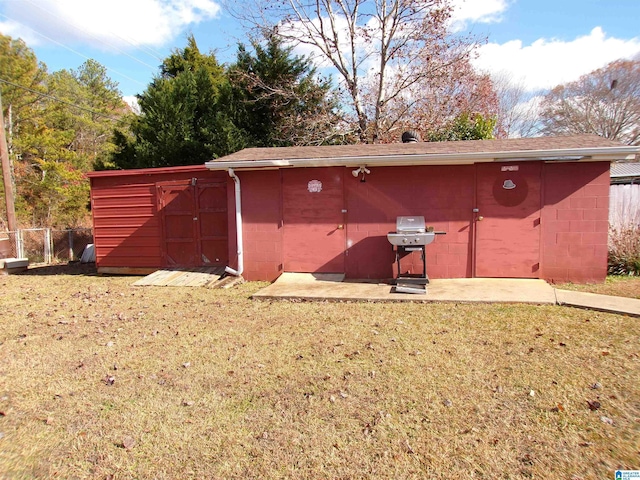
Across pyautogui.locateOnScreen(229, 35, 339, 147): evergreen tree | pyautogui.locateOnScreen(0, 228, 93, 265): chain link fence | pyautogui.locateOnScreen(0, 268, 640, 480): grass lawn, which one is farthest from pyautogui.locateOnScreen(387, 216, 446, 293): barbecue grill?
pyautogui.locateOnScreen(0, 228, 93, 265): chain link fence

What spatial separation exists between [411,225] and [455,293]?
4.20 ft

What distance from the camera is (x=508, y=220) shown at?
6.84 meters

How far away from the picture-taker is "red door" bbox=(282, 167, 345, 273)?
7.46 metres

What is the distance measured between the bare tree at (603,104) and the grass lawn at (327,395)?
89.8 ft

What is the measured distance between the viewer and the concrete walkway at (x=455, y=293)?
5387 mm

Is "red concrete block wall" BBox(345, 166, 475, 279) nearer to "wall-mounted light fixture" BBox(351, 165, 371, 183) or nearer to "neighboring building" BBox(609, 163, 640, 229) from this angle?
"wall-mounted light fixture" BBox(351, 165, 371, 183)

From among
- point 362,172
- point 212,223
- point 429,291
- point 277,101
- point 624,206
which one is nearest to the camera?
A: point 429,291

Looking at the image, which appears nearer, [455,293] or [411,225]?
[455,293]

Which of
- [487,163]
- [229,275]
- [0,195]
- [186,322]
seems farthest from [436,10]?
[0,195]

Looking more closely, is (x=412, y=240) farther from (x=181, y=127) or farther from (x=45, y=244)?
(x=45, y=244)

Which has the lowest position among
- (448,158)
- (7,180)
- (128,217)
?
(128,217)

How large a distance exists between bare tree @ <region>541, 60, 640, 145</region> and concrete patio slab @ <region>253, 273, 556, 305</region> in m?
25.7

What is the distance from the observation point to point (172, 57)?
19625 mm

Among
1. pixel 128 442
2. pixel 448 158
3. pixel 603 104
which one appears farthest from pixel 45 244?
pixel 603 104
